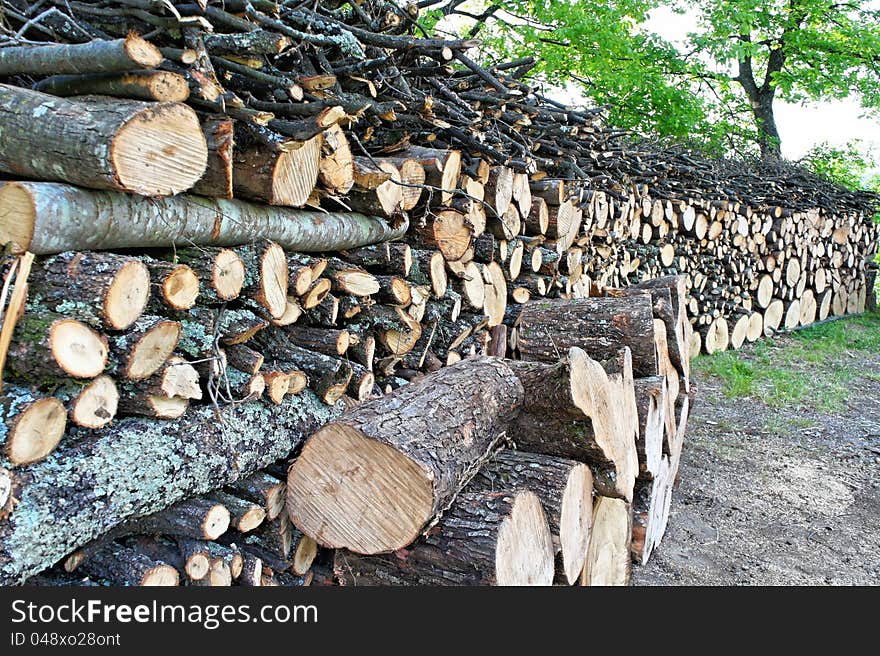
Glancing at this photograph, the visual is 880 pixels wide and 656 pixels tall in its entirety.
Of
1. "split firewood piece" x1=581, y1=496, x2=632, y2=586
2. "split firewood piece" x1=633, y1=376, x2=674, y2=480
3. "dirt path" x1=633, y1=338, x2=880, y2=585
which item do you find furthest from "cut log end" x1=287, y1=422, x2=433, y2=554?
"dirt path" x1=633, y1=338, x2=880, y2=585

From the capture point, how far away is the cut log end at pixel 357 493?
187cm

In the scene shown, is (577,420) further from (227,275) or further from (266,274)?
(227,275)

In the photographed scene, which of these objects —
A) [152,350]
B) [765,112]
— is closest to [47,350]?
[152,350]

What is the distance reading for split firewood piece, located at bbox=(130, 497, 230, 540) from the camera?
201cm

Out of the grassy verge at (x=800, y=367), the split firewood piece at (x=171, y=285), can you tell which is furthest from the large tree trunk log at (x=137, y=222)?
the grassy verge at (x=800, y=367)

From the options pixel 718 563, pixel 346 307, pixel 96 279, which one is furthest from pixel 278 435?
pixel 718 563

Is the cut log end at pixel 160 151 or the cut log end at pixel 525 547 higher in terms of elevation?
the cut log end at pixel 160 151

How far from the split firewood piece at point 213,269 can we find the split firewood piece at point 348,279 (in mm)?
622

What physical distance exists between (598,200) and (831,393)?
118 inches

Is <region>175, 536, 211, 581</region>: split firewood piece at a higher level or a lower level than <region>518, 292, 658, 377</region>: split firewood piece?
lower

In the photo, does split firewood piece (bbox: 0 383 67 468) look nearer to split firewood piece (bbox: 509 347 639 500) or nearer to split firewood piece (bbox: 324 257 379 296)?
split firewood piece (bbox: 324 257 379 296)

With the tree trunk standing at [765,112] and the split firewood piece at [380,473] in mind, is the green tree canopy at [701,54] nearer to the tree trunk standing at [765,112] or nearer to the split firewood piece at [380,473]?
the tree trunk standing at [765,112]

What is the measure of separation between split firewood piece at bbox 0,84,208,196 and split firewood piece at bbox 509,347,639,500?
1.52 m

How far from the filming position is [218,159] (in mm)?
2004
